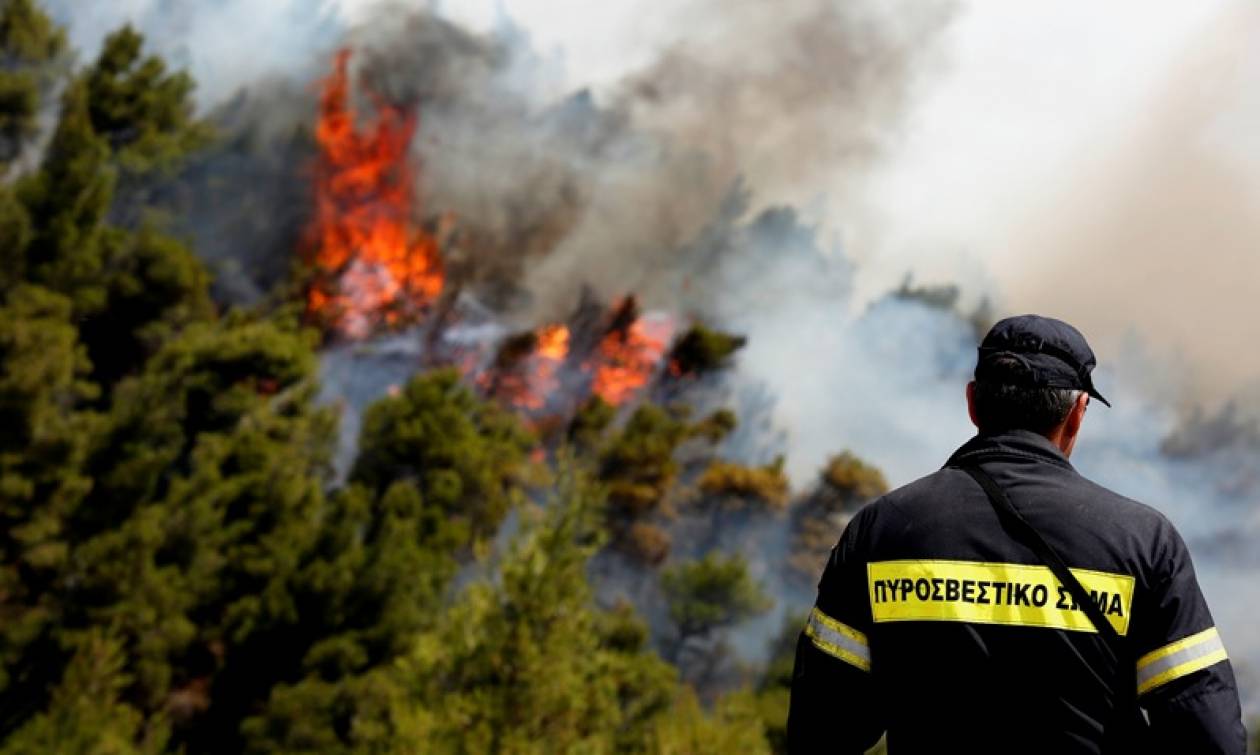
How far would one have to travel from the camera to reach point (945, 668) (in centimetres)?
231

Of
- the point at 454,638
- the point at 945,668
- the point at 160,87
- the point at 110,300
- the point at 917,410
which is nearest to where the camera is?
the point at 945,668

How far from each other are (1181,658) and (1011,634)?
1.00 feet

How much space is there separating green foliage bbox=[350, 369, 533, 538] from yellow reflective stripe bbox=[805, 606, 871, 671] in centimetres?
3426

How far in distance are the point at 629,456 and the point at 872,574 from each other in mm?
47483

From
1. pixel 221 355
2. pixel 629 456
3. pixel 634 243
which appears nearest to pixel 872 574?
pixel 221 355

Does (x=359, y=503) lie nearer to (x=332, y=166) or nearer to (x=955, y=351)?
(x=332, y=166)

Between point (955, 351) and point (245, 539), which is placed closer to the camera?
point (245, 539)

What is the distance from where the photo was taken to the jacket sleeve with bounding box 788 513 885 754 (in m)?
2.41

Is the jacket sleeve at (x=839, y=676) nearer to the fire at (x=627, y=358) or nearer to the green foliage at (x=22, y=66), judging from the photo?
the green foliage at (x=22, y=66)

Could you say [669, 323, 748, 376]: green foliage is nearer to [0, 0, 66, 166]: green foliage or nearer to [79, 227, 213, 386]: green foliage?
[79, 227, 213, 386]: green foliage

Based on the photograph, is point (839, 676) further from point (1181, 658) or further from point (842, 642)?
point (1181, 658)

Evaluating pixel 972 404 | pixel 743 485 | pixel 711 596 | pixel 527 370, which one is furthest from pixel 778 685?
pixel 972 404

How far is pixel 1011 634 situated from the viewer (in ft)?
7.47

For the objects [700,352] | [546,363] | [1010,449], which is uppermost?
[700,352]
